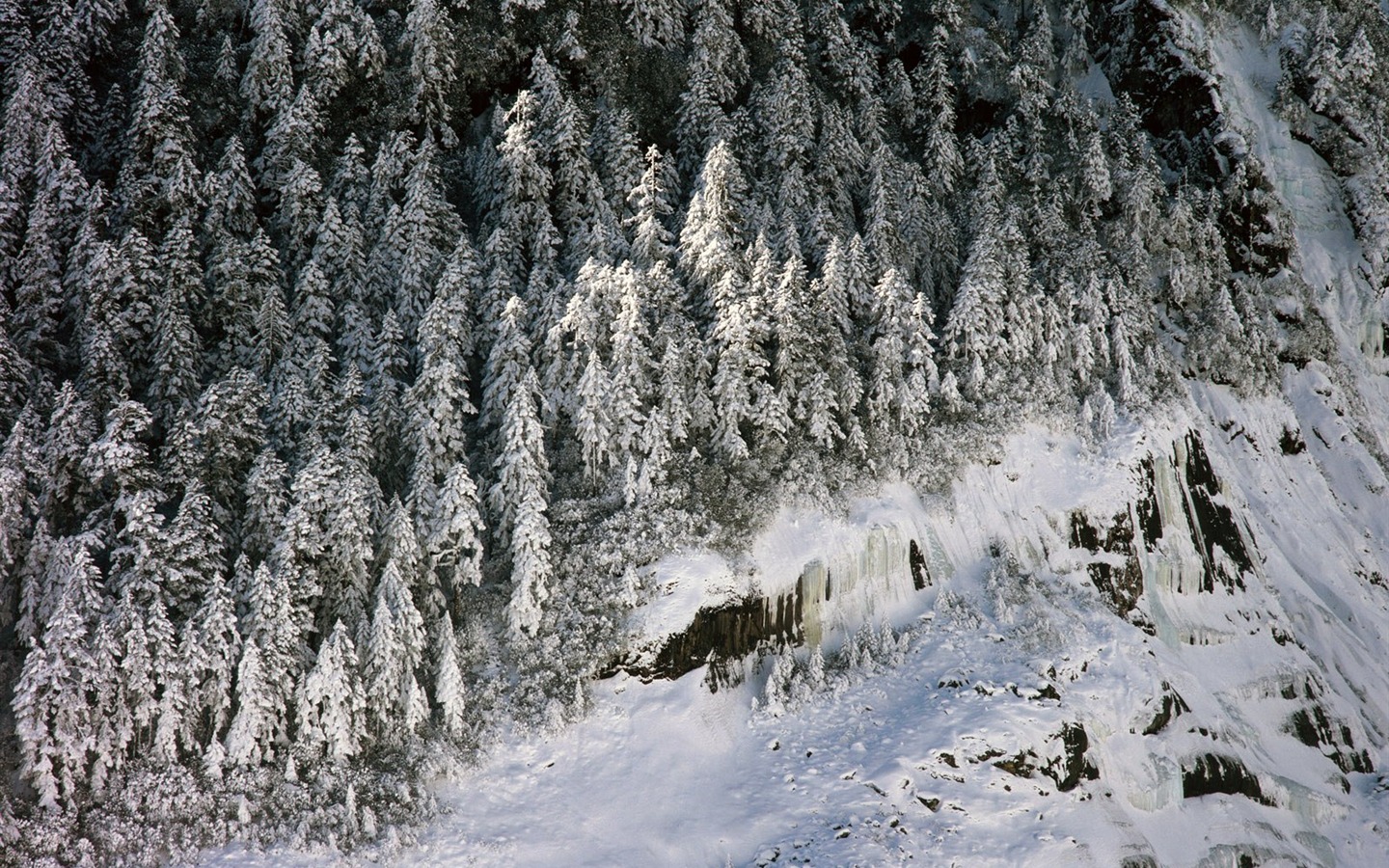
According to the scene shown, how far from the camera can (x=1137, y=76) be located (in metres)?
55.2

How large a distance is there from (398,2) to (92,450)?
1164 inches

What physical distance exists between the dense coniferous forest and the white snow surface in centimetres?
→ 185

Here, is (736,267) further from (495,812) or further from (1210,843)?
(1210,843)

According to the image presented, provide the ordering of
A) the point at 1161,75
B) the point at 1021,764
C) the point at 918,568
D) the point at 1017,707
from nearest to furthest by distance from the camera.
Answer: the point at 1021,764
the point at 1017,707
the point at 918,568
the point at 1161,75

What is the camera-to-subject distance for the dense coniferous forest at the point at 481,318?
28.7 metres

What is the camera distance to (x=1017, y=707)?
32.5 meters

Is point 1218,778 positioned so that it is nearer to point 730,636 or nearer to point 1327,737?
point 1327,737

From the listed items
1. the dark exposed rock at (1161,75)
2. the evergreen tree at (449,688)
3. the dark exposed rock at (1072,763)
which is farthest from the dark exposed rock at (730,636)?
the dark exposed rock at (1161,75)

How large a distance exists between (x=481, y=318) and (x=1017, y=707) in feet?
80.3

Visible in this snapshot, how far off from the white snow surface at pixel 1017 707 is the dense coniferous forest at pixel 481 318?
6.06 feet

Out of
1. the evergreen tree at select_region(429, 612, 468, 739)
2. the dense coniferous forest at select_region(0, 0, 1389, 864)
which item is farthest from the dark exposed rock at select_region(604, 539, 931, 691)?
the evergreen tree at select_region(429, 612, 468, 739)

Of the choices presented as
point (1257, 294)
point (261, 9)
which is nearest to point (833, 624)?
point (1257, 294)

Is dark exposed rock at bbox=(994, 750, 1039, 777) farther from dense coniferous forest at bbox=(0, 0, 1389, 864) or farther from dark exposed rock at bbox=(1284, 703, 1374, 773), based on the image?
dark exposed rock at bbox=(1284, 703, 1374, 773)

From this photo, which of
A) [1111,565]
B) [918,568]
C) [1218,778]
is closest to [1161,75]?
[1111,565]
